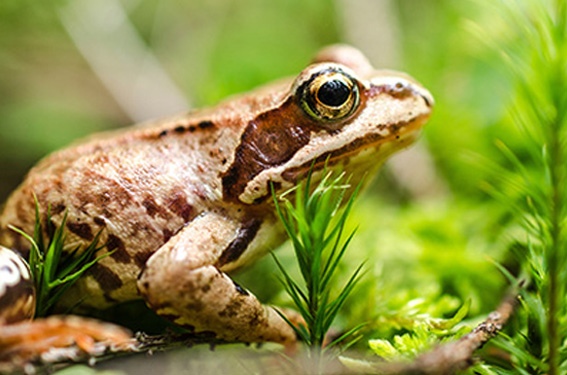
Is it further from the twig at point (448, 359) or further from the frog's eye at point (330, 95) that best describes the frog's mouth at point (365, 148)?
the twig at point (448, 359)

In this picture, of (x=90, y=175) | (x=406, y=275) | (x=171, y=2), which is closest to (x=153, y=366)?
(x=90, y=175)

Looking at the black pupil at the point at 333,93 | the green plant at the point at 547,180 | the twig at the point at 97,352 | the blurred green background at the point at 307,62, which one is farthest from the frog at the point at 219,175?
the green plant at the point at 547,180

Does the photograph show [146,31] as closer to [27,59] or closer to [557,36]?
[27,59]

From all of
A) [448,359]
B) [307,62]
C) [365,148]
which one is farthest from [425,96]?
[307,62]

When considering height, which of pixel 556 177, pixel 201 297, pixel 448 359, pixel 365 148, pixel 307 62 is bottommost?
pixel 448 359

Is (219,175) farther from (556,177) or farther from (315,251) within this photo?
(556,177)

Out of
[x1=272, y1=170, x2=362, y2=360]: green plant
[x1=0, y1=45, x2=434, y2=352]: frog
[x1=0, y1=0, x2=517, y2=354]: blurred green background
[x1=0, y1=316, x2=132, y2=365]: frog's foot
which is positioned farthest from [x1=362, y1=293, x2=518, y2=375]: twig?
[x1=0, y1=316, x2=132, y2=365]: frog's foot

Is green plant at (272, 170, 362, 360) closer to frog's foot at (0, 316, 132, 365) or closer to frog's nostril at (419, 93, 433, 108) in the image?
frog's foot at (0, 316, 132, 365)
